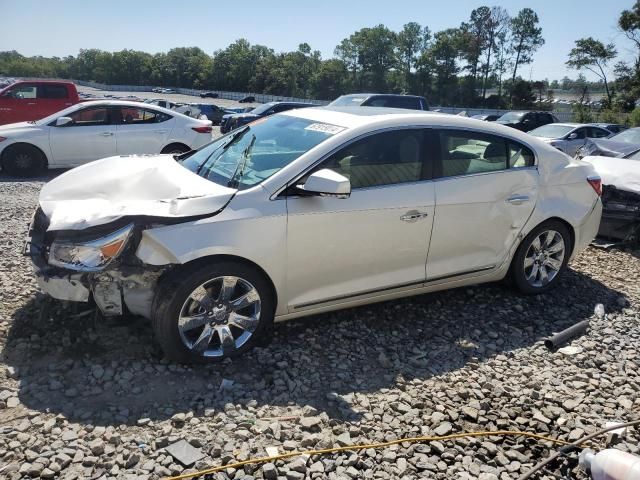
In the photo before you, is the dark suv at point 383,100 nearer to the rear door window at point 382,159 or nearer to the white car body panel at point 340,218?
the white car body panel at point 340,218

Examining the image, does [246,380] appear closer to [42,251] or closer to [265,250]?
[265,250]

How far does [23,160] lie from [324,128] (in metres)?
7.83

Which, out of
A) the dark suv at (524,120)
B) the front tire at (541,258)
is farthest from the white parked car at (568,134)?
the front tire at (541,258)

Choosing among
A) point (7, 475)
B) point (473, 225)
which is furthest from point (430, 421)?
point (7, 475)

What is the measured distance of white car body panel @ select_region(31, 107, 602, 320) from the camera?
3.28 m

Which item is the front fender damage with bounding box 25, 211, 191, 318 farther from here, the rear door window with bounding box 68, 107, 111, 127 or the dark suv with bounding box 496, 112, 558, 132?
the dark suv with bounding box 496, 112, 558, 132

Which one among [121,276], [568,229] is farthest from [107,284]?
[568,229]

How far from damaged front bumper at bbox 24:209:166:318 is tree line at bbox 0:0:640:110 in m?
44.4

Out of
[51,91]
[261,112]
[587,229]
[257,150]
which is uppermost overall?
[51,91]

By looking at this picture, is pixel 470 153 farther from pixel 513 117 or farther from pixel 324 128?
pixel 513 117

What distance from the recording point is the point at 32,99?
13492 millimetres

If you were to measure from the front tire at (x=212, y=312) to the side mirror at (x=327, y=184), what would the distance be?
2.13ft

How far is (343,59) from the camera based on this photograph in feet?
305

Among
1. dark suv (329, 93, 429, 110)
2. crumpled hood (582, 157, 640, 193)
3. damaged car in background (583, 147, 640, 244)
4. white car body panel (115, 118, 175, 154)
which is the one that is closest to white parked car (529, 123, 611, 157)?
dark suv (329, 93, 429, 110)
